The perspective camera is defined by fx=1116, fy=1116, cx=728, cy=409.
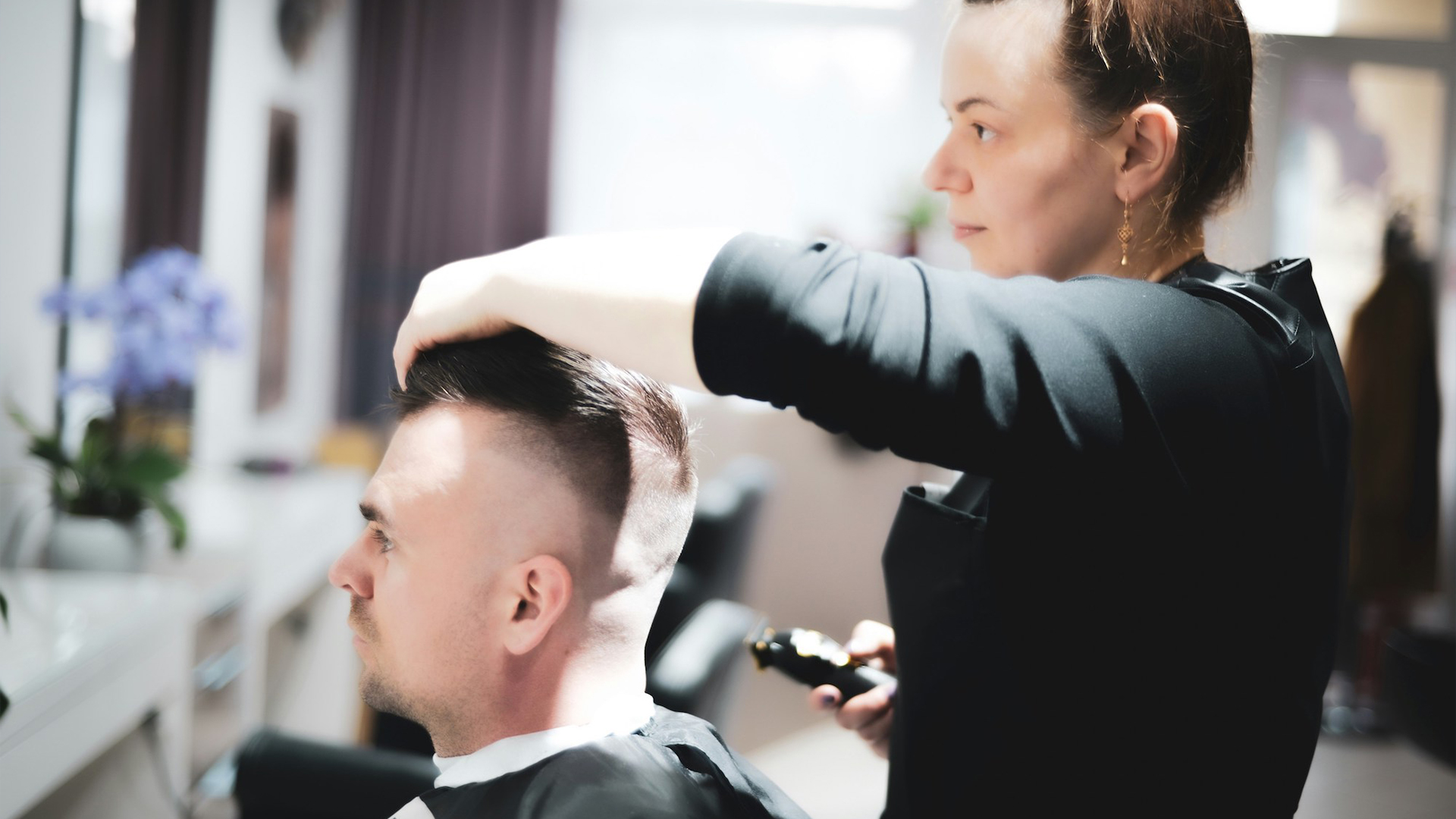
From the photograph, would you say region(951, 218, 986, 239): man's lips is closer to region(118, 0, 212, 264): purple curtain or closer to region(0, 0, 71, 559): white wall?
region(0, 0, 71, 559): white wall

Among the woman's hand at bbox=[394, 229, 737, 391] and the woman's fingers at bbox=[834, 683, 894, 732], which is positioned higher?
the woman's hand at bbox=[394, 229, 737, 391]

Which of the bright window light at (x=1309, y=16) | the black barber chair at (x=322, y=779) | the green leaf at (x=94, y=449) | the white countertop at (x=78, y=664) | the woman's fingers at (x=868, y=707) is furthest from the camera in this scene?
the bright window light at (x=1309, y=16)

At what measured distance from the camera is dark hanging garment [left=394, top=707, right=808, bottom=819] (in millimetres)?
922

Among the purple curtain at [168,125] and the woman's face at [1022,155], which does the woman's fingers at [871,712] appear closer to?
the woman's face at [1022,155]

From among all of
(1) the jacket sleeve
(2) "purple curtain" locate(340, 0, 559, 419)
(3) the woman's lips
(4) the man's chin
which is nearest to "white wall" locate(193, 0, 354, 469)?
(2) "purple curtain" locate(340, 0, 559, 419)

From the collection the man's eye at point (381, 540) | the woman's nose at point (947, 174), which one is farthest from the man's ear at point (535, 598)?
the woman's nose at point (947, 174)

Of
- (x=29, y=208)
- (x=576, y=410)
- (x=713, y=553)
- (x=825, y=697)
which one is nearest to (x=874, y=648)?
(x=825, y=697)

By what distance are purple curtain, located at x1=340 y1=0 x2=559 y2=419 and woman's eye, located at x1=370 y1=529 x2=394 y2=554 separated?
3927 mm

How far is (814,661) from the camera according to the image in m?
1.13

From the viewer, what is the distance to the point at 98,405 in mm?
2600

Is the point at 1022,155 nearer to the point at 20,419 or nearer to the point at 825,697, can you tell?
the point at 825,697

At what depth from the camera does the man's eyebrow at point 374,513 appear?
3.04ft

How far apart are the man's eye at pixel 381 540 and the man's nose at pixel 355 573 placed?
12 mm

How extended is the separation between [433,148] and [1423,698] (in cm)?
415
